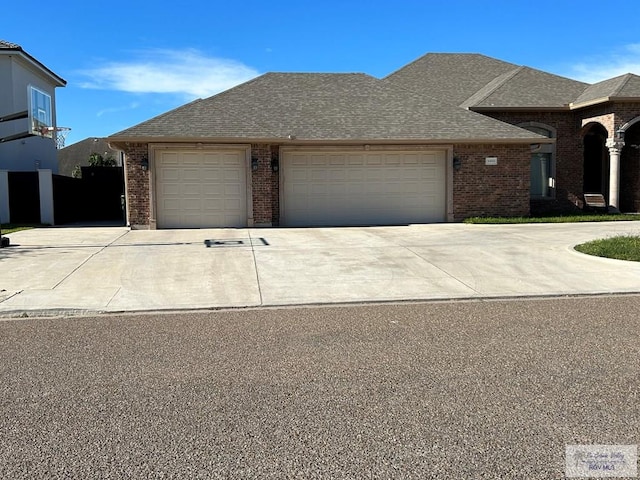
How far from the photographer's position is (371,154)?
18.4m

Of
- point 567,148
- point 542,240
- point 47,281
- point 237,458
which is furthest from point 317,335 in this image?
point 567,148

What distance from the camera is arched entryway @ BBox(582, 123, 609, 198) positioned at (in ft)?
71.3

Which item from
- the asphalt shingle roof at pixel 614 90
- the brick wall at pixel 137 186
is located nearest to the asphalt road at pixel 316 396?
the brick wall at pixel 137 186

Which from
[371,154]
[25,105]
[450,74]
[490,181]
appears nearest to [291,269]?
[371,154]

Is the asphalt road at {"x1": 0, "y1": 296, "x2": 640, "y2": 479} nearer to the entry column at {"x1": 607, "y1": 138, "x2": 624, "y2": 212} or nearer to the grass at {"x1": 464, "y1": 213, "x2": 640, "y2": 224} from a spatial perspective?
the grass at {"x1": 464, "y1": 213, "x2": 640, "y2": 224}

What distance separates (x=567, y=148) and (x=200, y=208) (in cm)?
1363

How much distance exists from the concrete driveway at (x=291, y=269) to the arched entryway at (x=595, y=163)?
22.6ft

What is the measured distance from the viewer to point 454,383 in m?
4.55

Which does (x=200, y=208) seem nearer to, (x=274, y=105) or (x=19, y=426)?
(x=274, y=105)

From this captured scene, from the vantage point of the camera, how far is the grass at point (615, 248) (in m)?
10.8

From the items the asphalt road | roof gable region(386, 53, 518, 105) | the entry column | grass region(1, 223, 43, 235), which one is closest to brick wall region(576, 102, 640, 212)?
the entry column

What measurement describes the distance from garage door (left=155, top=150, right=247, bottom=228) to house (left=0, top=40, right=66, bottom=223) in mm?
3675

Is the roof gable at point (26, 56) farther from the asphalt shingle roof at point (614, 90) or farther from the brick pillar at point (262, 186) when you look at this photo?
the asphalt shingle roof at point (614, 90)

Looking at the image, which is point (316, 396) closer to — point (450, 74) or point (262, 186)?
point (262, 186)
